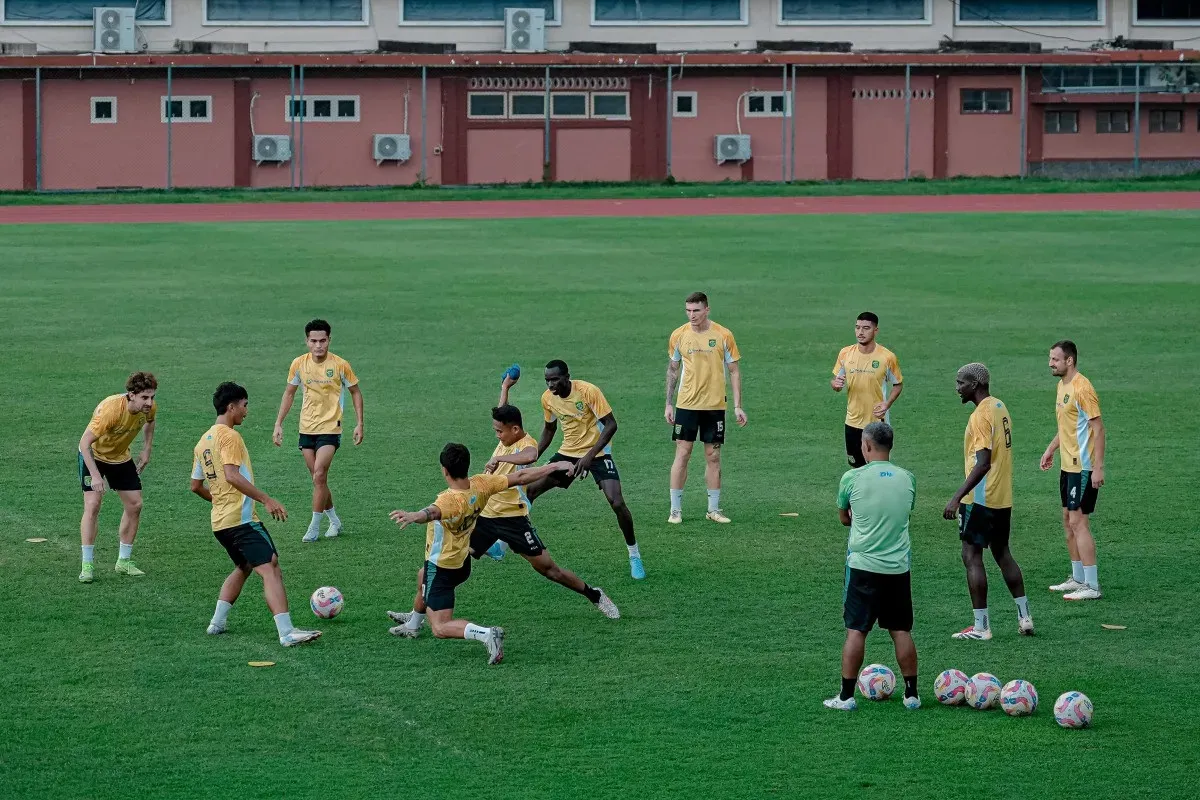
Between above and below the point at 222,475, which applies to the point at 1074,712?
below

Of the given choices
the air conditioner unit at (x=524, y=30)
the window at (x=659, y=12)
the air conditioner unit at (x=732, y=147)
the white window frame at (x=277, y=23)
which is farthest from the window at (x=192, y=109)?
the air conditioner unit at (x=732, y=147)

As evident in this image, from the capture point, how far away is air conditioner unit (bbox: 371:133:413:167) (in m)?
52.7

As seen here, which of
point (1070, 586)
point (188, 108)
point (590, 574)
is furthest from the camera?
point (188, 108)

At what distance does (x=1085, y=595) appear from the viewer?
13.2 m

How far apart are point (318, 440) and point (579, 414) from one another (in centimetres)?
270

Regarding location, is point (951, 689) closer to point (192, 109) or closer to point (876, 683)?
point (876, 683)

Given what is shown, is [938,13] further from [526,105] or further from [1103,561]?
[1103,561]

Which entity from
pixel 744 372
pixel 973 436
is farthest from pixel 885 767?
pixel 744 372

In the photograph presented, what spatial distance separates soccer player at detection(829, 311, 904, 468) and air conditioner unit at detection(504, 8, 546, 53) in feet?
133

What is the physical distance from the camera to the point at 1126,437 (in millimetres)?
19609

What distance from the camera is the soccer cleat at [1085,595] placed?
518 inches

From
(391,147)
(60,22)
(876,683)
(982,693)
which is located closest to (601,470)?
(876,683)

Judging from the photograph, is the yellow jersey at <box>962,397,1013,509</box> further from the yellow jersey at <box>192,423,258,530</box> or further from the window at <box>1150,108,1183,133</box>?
the window at <box>1150,108,1183,133</box>

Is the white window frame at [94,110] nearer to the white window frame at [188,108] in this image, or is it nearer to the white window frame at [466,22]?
the white window frame at [188,108]
